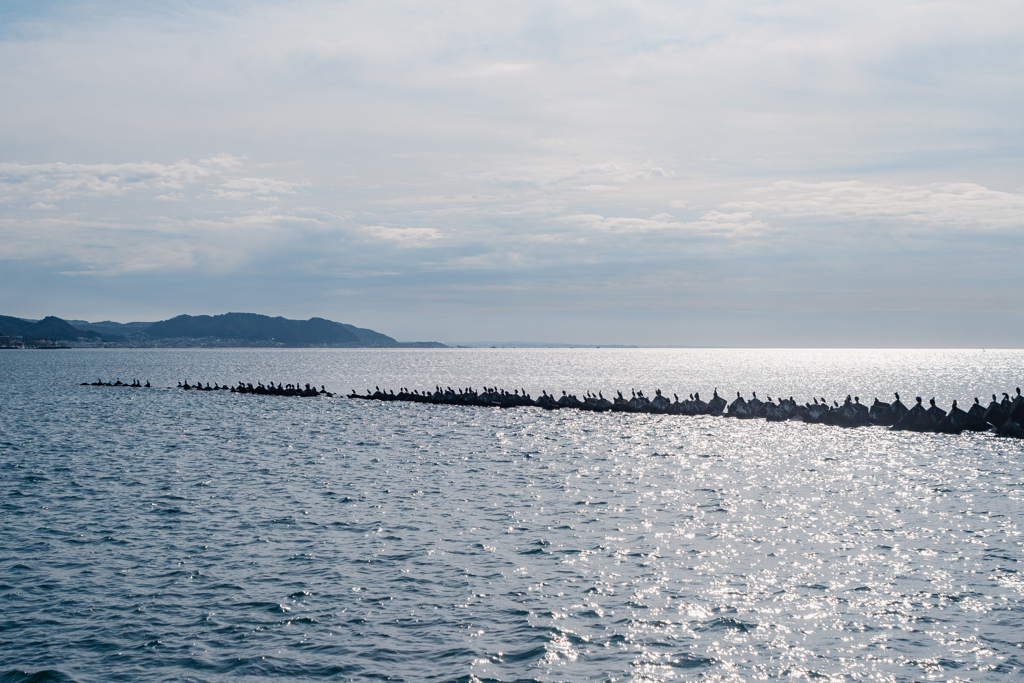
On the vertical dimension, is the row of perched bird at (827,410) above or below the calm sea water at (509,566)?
above

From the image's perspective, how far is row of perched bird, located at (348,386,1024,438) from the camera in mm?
49656

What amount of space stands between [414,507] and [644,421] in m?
36.8

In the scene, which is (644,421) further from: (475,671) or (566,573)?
(475,671)

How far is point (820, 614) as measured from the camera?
1555 centimetres

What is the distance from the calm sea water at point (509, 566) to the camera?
1342cm

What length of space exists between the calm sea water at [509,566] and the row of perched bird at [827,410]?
12.1m

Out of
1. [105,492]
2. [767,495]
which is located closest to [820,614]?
[767,495]

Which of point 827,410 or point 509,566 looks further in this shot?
point 827,410

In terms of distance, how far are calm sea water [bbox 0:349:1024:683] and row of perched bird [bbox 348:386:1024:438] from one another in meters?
12.1

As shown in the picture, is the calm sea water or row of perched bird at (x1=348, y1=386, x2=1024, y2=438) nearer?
the calm sea water

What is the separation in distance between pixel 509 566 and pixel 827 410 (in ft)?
155

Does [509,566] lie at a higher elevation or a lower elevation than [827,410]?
lower

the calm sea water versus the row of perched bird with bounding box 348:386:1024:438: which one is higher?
the row of perched bird with bounding box 348:386:1024:438

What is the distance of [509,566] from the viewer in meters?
18.8
